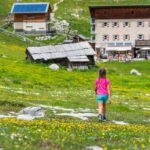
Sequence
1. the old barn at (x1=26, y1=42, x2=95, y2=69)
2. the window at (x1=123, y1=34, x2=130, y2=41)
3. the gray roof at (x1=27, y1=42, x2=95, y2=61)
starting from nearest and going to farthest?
the old barn at (x1=26, y1=42, x2=95, y2=69)
the gray roof at (x1=27, y1=42, x2=95, y2=61)
the window at (x1=123, y1=34, x2=130, y2=41)

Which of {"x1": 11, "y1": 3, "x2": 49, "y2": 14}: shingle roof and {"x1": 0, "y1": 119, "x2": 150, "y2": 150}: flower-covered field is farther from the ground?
{"x1": 0, "y1": 119, "x2": 150, "y2": 150}: flower-covered field

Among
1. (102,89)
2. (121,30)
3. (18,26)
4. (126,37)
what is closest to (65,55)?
(126,37)

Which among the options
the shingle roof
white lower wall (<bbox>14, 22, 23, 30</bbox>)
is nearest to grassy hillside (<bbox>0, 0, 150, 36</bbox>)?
the shingle roof

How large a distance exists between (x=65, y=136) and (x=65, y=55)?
224 feet

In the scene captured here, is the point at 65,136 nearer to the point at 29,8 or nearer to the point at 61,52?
the point at 61,52

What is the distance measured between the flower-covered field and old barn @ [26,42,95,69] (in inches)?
2416

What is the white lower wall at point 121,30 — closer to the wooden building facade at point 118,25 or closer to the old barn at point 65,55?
the wooden building facade at point 118,25

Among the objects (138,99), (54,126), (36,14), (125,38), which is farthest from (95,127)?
(36,14)

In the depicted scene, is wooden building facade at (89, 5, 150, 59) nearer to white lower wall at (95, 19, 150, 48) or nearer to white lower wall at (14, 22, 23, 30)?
white lower wall at (95, 19, 150, 48)

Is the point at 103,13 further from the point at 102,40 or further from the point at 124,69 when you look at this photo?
the point at 124,69

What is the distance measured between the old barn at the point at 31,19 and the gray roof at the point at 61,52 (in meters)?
44.6

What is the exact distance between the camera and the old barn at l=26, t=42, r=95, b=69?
81438 millimetres

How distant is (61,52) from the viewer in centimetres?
8538

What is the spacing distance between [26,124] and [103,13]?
10977 cm
